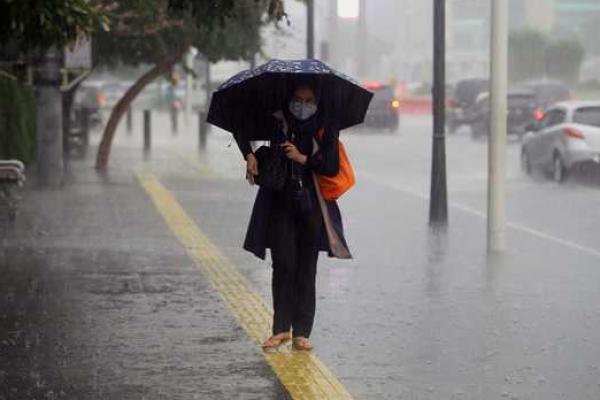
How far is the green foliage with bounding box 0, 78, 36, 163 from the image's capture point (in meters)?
25.6

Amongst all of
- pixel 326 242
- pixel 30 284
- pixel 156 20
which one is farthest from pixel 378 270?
pixel 156 20

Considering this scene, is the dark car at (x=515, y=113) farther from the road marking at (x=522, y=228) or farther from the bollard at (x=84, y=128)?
the road marking at (x=522, y=228)

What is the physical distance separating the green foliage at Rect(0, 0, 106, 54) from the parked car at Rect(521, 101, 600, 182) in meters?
15.8

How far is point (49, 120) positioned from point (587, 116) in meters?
10.3

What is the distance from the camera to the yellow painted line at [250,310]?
8227 millimetres

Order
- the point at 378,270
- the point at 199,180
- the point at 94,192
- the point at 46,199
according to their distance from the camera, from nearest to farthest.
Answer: the point at 378,270
the point at 46,199
the point at 94,192
the point at 199,180

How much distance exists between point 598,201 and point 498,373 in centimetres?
1405

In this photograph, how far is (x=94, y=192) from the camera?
22.0 meters

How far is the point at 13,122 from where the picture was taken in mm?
25812

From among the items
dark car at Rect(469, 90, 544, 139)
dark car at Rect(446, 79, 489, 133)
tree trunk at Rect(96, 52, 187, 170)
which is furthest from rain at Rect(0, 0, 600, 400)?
dark car at Rect(446, 79, 489, 133)

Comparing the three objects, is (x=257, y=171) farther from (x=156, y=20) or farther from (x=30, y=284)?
(x=156, y=20)

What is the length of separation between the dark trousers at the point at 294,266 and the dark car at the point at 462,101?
126ft

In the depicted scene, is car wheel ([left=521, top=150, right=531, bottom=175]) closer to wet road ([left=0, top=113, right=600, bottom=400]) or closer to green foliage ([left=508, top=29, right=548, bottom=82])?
wet road ([left=0, top=113, right=600, bottom=400])

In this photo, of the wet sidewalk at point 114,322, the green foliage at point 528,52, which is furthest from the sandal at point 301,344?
the green foliage at point 528,52
